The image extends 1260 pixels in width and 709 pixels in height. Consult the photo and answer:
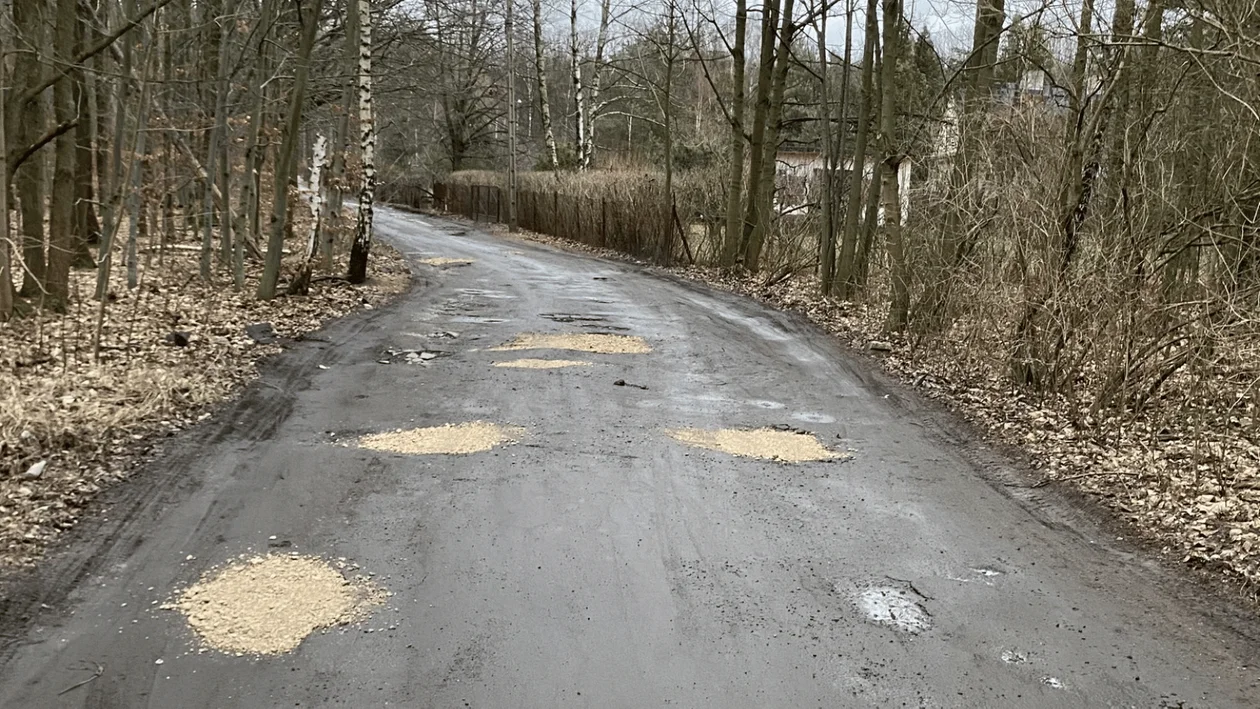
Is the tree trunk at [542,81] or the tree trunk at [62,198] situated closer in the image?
the tree trunk at [62,198]

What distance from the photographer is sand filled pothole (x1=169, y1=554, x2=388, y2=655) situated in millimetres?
3941

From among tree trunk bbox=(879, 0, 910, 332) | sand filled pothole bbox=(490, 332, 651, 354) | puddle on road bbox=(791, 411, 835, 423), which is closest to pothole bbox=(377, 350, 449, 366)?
sand filled pothole bbox=(490, 332, 651, 354)

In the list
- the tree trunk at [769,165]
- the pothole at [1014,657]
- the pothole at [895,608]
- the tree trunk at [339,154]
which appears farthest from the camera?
the tree trunk at [769,165]

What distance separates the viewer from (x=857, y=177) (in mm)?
15359

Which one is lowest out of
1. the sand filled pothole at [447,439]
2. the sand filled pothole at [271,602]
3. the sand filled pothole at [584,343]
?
the sand filled pothole at [271,602]

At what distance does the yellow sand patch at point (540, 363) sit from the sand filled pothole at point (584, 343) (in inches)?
25.5

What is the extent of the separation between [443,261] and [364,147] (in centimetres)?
651

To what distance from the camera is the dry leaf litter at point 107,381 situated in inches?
217

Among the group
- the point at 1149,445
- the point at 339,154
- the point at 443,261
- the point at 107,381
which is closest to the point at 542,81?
the point at 443,261

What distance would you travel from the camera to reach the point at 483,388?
343 inches

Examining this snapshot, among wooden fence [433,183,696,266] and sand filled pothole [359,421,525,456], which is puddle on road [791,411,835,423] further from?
wooden fence [433,183,696,266]

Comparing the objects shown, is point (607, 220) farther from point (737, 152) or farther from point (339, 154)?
point (339, 154)

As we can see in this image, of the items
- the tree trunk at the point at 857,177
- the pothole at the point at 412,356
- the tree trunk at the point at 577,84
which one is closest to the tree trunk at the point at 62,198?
the pothole at the point at 412,356

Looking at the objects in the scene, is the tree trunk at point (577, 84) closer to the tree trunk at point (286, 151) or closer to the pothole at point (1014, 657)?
the tree trunk at point (286, 151)
